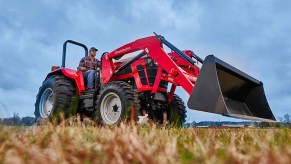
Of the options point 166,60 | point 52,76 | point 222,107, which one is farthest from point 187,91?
point 52,76

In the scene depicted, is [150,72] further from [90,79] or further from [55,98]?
[55,98]

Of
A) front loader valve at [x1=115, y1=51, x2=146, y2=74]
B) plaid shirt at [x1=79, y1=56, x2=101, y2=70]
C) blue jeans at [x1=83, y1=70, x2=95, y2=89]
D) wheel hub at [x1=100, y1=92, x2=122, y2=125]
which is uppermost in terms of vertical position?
plaid shirt at [x1=79, y1=56, x2=101, y2=70]

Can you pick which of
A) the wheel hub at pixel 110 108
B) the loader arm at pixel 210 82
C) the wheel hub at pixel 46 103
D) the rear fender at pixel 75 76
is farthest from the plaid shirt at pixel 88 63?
the wheel hub at pixel 110 108

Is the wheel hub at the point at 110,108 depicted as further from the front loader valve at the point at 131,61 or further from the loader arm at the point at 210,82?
the front loader valve at the point at 131,61

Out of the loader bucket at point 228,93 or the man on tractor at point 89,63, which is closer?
the loader bucket at point 228,93

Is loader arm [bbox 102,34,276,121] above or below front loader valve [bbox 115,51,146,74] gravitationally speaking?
below

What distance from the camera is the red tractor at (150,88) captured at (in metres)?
5.81

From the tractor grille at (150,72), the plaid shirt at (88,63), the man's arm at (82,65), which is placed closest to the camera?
the tractor grille at (150,72)

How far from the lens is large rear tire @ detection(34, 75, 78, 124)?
8266 millimetres

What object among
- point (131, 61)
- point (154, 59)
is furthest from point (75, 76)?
point (154, 59)

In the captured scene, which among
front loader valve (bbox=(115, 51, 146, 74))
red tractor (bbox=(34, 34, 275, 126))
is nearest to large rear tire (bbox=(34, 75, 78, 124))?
red tractor (bbox=(34, 34, 275, 126))

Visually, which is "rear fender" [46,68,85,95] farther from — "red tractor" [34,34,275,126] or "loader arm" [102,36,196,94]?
"loader arm" [102,36,196,94]

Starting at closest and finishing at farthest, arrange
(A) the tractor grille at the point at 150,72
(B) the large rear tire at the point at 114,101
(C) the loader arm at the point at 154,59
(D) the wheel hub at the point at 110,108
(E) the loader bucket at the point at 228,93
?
(E) the loader bucket at the point at 228,93 < (C) the loader arm at the point at 154,59 < (B) the large rear tire at the point at 114,101 < (D) the wheel hub at the point at 110,108 < (A) the tractor grille at the point at 150,72

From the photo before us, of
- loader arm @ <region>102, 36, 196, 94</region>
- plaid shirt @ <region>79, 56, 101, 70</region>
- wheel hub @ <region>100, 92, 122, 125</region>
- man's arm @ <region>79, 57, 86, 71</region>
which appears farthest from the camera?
plaid shirt @ <region>79, 56, 101, 70</region>
